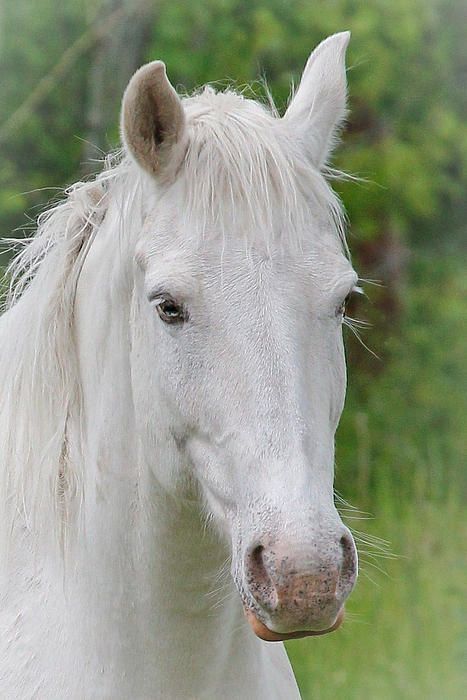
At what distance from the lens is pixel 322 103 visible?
231 centimetres

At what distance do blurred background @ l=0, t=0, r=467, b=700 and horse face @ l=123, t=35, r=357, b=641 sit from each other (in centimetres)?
293

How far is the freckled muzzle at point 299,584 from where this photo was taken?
172cm

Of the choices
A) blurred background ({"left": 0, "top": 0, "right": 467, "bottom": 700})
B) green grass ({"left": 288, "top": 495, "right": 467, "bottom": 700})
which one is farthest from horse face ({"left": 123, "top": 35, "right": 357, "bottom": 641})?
blurred background ({"left": 0, "top": 0, "right": 467, "bottom": 700})

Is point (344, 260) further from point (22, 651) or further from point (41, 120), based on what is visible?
point (41, 120)

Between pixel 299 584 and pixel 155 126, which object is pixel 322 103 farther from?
pixel 299 584

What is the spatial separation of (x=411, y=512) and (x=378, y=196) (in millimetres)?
2169

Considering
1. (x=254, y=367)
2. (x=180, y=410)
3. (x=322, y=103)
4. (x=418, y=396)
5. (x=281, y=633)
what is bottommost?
(x=418, y=396)

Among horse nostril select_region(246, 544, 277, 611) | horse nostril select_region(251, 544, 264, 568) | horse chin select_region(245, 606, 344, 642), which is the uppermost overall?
horse nostril select_region(251, 544, 264, 568)

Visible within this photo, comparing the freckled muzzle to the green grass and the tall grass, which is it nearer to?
the tall grass

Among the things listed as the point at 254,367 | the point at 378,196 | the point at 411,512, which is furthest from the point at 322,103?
the point at 378,196

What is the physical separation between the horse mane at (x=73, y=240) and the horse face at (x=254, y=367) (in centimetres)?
1

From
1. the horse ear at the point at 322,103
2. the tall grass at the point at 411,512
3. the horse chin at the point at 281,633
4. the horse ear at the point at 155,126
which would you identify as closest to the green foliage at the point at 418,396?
the tall grass at the point at 411,512

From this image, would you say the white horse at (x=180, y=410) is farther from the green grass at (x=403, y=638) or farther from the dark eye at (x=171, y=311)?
the green grass at (x=403, y=638)

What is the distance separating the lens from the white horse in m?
1.86
